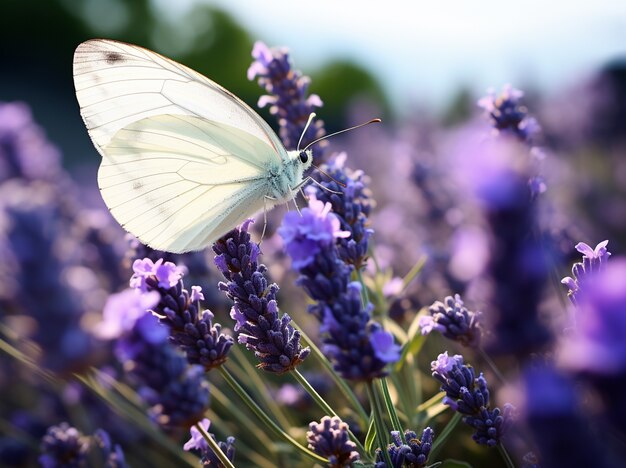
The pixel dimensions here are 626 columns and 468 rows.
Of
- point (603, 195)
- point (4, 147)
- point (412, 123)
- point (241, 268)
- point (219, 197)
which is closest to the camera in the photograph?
point (241, 268)

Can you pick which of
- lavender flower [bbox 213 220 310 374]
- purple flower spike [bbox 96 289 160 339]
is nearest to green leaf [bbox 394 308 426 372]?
lavender flower [bbox 213 220 310 374]

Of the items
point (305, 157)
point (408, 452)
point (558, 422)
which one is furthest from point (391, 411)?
point (305, 157)

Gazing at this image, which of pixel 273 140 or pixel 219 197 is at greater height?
pixel 273 140

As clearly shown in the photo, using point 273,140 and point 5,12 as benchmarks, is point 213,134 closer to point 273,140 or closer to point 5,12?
point 273,140

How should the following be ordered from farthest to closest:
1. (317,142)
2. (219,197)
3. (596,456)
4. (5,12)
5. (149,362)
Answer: (5,12) → (317,142) → (219,197) → (149,362) → (596,456)

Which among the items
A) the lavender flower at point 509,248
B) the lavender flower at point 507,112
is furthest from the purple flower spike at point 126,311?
the lavender flower at point 507,112

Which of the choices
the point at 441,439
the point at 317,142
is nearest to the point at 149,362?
the point at 441,439

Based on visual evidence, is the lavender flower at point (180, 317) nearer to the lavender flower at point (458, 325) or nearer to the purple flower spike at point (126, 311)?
the purple flower spike at point (126, 311)
